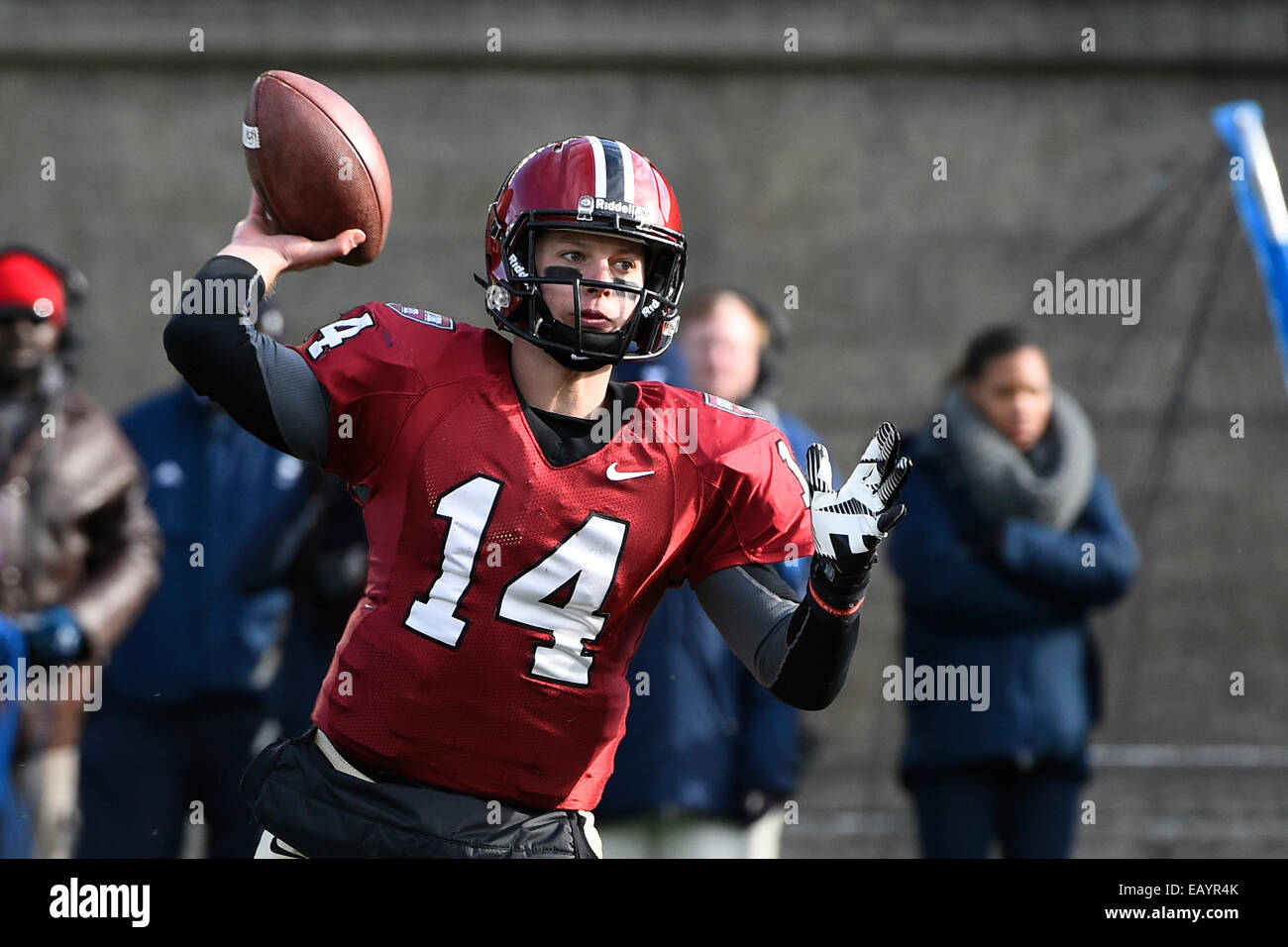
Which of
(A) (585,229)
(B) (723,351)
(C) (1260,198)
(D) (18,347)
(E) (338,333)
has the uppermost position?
(C) (1260,198)

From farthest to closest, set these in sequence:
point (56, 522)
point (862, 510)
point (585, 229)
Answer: point (56, 522) < point (585, 229) < point (862, 510)

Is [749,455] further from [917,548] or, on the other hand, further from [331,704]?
[917,548]

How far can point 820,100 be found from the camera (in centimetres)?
766

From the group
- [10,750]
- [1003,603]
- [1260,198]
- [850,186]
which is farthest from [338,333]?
[1260,198]

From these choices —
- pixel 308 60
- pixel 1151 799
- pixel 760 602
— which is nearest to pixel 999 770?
pixel 760 602

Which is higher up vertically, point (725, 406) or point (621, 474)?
point (725, 406)

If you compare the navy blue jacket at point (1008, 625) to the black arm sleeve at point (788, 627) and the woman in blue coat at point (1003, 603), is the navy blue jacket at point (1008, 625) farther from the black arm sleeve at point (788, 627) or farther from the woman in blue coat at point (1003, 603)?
the black arm sleeve at point (788, 627)

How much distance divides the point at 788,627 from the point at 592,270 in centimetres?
73

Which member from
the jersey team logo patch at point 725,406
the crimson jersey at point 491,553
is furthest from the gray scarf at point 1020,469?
the crimson jersey at point 491,553

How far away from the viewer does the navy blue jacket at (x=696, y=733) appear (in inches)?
171

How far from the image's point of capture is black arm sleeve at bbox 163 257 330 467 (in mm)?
2770

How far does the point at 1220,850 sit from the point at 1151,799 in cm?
41

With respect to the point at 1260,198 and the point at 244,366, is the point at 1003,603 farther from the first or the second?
the point at 1260,198

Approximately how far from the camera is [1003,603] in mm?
4785
